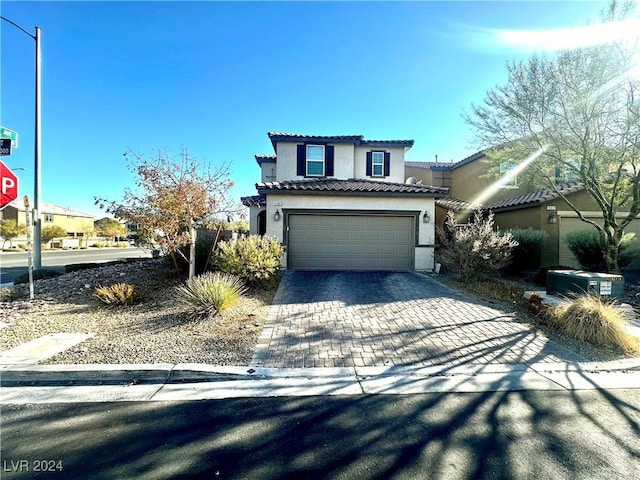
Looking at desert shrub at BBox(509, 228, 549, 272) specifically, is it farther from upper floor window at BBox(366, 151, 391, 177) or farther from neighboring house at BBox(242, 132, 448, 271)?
upper floor window at BBox(366, 151, 391, 177)

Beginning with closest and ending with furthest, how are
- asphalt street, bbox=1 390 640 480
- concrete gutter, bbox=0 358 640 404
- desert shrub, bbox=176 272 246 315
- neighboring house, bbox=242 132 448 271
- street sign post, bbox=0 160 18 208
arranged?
asphalt street, bbox=1 390 640 480
concrete gutter, bbox=0 358 640 404
desert shrub, bbox=176 272 246 315
street sign post, bbox=0 160 18 208
neighboring house, bbox=242 132 448 271

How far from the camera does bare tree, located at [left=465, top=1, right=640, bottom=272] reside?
7488 millimetres

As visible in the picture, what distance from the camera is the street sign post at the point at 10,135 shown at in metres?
6.63

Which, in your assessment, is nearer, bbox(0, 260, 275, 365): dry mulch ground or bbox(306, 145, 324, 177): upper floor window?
bbox(0, 260, 275, 365): dry mulch ground

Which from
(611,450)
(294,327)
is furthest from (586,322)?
(294,327)

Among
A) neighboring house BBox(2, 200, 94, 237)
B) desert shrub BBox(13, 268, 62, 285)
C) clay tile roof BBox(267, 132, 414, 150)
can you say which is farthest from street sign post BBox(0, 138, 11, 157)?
neighboring house BBox(2, 200, 94, 237)

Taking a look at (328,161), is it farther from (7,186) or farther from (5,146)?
(7,186)

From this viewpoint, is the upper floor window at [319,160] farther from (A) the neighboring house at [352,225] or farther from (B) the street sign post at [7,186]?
(B) the street sign post at [7,186]

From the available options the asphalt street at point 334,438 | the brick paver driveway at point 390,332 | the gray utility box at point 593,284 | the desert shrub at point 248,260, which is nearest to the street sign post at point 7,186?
the desert shrub at point 248,260

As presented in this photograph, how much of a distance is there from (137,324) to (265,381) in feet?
11.6

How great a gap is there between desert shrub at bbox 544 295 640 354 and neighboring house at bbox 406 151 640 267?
274 inches

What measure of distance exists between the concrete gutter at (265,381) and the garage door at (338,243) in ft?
25.6

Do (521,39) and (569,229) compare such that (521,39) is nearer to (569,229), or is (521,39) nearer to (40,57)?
(569,229)

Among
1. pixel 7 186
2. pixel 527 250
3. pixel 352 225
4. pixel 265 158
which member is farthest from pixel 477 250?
pixel 265 158
